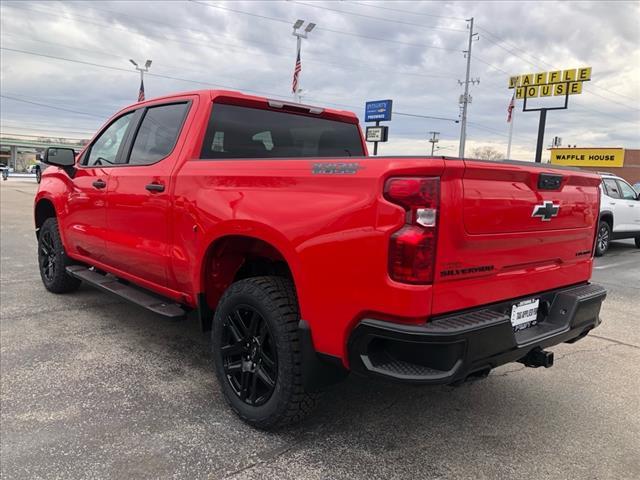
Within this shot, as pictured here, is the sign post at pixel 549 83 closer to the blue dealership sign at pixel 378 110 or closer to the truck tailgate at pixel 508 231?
the blue dealership sign at pixel 378 110

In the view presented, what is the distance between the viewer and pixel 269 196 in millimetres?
2619

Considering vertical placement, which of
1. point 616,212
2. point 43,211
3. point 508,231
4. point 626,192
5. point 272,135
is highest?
point 272,135

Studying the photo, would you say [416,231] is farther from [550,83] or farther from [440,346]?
[550,83]

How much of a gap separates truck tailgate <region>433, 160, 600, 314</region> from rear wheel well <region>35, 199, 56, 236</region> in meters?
4.93

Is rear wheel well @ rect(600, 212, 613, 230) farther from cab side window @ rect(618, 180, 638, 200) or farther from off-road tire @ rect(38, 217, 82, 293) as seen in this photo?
off-road tire @ rect(38, 217, 82, 293)

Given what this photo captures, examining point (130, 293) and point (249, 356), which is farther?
point (130, 293)

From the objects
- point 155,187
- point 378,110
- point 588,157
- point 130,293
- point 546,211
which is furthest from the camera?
point 588,157

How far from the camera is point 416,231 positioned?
204 centimetres

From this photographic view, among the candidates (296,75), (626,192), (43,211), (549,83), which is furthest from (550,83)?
(43,211)

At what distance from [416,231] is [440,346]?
1.58 feet

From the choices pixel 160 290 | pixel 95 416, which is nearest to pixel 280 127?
pixel 160 290

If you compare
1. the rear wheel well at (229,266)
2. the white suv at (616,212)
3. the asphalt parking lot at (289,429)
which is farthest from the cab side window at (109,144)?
the white suv at (616,212)

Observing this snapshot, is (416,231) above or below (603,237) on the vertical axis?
above

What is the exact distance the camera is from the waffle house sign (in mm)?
29188
